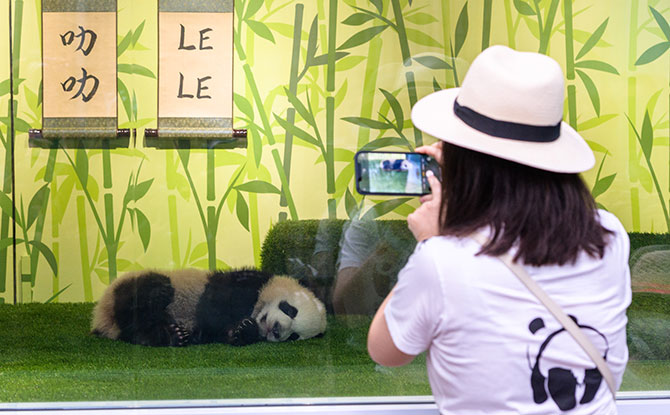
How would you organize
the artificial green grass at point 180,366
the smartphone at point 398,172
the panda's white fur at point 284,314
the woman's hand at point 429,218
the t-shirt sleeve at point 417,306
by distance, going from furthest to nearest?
the panda's white fur at point 284,314 → the artificial green grass at point 180,366 → the smartphone at point 398,172 → the woman's hand at point 429,218 → the t-shirt sleeve at point 417,306

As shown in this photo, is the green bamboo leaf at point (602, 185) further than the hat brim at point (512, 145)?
Yes

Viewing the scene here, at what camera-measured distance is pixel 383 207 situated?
82.2 inches

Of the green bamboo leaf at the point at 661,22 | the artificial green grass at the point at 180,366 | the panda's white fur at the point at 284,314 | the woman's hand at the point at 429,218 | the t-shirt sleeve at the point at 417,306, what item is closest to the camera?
the t-shirt sleeve at the point at 417,306

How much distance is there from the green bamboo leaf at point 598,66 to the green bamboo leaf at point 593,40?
0.08 ft

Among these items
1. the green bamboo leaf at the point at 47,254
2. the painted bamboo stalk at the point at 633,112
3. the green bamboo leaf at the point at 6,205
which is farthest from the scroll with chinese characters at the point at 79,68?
the painted bamboo stalk at the point at 633,112

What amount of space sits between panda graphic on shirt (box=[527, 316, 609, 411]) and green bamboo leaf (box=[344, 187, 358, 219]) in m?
1.16

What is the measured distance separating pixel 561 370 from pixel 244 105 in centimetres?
135

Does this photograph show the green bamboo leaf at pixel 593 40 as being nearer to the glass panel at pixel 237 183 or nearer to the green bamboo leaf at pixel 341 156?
the glass panel at pixel 237 183

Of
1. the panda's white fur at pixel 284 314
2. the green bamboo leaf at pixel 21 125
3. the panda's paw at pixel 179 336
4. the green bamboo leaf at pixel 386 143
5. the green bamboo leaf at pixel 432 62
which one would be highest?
the green bamboo leaf at pixel 432 62

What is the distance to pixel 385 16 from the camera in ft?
6.84

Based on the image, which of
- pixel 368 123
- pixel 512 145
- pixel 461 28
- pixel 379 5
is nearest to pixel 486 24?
pixel 461 28

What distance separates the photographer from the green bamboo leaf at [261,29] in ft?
6.86

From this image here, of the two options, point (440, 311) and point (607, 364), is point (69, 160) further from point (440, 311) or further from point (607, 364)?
A: point (607, 364)

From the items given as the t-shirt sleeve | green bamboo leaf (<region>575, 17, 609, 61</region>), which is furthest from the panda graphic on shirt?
green bamboo leaf (<region>575, 17, 609, 61</region>)
